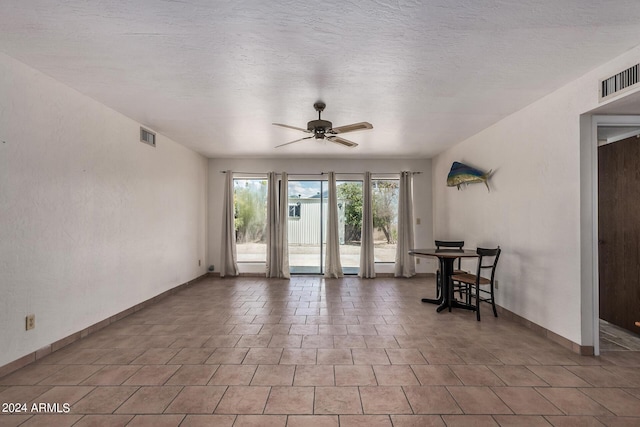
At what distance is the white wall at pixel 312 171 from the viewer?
675cm

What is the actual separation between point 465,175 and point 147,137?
15.6 feet

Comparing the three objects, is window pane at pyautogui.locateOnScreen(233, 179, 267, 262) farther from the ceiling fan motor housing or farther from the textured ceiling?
the ceiling fan motor housing

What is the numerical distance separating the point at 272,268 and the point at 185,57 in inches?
188

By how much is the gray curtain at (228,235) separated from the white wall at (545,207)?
466 centimetres

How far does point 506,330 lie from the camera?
3.54m

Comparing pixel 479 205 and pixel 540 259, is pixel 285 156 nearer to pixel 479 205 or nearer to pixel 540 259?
pixel 479 205

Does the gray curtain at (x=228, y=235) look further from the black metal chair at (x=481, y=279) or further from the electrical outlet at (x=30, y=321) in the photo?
the black metal chair at (x=481, y=279)

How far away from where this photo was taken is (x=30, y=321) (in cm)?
270

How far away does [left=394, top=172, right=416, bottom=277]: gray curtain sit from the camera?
6582 millimetres

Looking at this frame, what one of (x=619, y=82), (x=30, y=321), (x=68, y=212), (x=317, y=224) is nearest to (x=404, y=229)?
(x=317, y=224)

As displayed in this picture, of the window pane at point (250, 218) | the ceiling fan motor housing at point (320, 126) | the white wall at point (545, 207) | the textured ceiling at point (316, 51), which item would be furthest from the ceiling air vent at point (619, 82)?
the window pane at point (250, 218)

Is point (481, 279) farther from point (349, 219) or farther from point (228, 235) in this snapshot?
point (228, 235)

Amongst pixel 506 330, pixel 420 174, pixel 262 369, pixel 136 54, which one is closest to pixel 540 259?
pixel 506 330

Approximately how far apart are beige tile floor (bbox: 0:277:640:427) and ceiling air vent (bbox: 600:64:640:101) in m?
2.29
